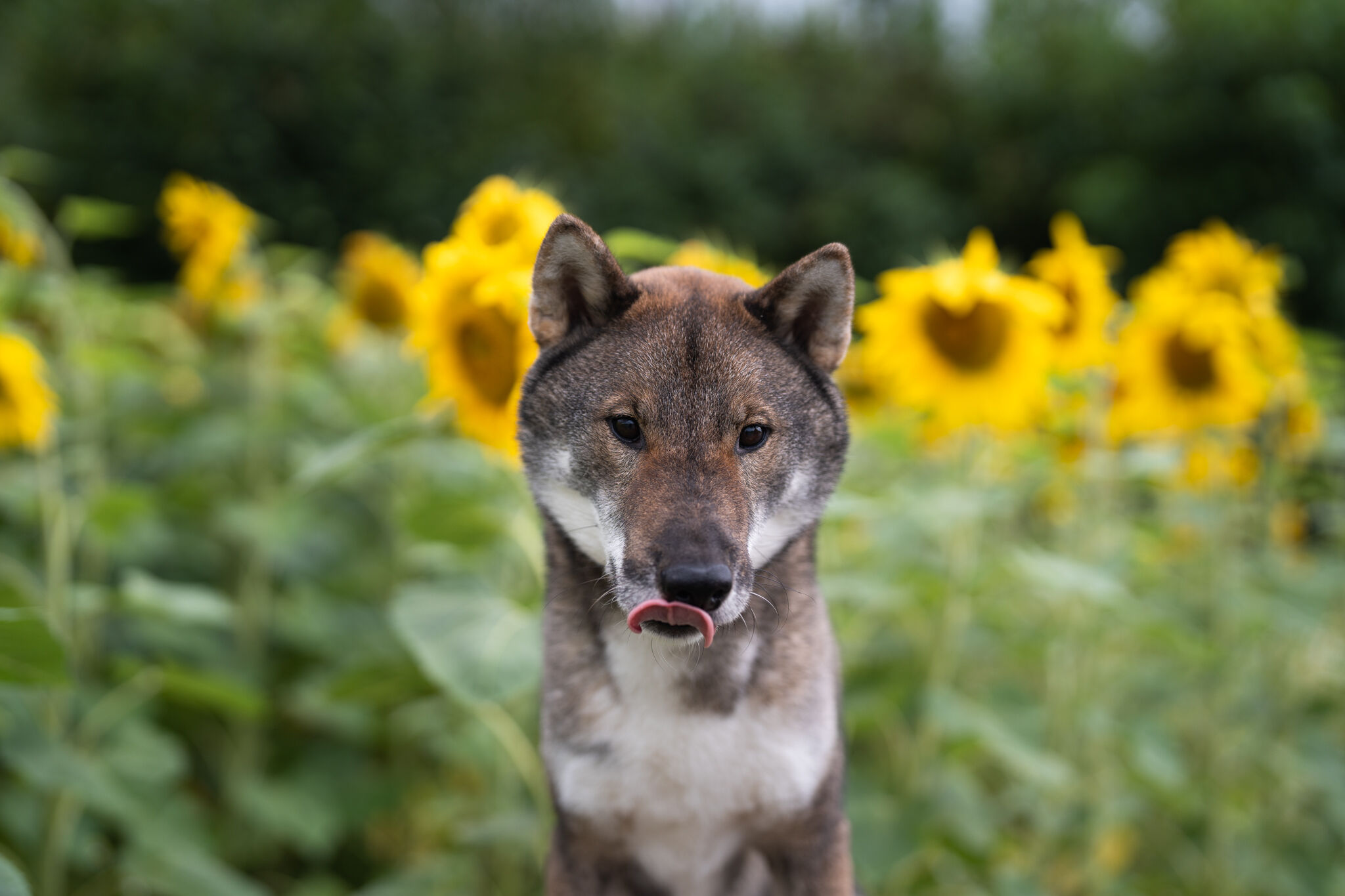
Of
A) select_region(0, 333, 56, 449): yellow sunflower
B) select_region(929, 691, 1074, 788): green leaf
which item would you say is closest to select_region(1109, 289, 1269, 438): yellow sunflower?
select_region(929, 691, 1074, 788): green leaf

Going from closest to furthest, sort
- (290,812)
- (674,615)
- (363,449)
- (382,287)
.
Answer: (674,615) → (363,449) → (290,812) → (382,287)

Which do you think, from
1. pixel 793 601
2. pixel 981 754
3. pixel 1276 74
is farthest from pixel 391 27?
pixel 793 601

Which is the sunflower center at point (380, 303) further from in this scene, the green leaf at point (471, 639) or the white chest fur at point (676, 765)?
the white chest fur at point (676, 765)

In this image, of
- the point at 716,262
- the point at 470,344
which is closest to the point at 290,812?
the point at 470,344

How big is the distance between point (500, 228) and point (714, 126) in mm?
17640

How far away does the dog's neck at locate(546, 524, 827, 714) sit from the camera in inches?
58.3

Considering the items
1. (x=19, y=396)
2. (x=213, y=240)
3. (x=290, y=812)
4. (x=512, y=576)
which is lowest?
(x=290, y=812)

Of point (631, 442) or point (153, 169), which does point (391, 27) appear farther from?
point (631, 442)

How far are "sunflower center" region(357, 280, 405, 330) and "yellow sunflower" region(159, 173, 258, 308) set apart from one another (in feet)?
1.66

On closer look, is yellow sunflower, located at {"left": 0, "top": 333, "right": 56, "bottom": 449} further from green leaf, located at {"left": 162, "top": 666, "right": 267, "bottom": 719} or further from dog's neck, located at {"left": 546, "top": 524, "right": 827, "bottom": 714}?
dog's neck, located at {"left": 546, "top": 524, "right": 827, "bottom": 714}

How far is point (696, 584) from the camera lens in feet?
3.74

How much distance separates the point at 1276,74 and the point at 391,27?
12763mm

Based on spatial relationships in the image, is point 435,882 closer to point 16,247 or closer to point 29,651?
point 29,651

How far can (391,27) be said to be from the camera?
1495 centimetres
